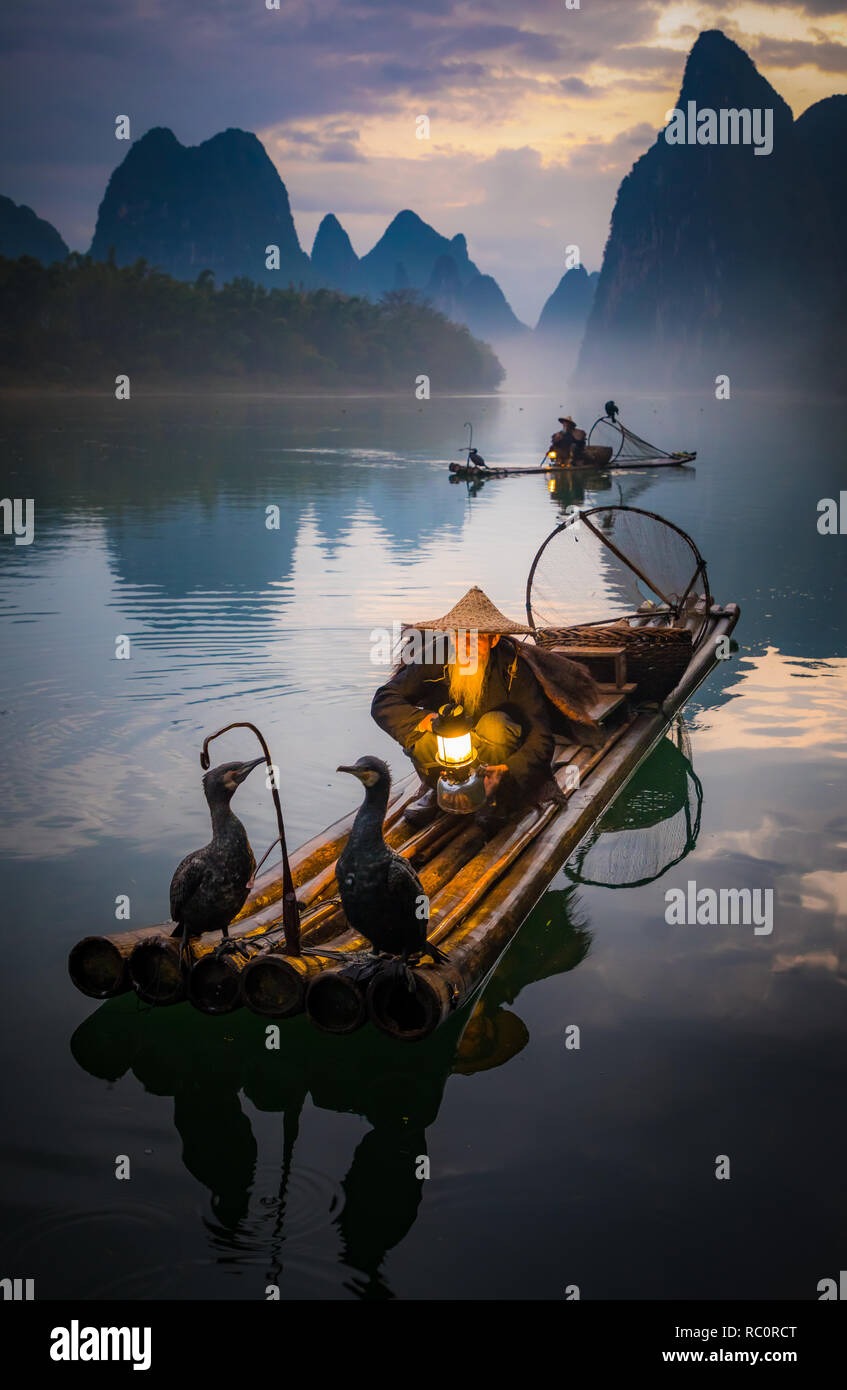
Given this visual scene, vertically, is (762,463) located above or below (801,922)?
above

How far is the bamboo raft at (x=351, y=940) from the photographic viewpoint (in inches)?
155

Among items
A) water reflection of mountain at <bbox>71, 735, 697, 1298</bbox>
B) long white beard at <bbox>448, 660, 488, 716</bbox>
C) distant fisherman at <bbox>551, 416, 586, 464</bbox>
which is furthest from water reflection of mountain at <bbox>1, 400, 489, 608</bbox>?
water reflection of mountain at <bbox>71, 735, 697, 1298</bbox>

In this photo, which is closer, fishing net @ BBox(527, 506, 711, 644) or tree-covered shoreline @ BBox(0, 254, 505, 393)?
fishing net @ BBox(527, 506, 711, 644)

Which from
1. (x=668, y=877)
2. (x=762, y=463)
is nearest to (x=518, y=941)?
(x=668, y=877)

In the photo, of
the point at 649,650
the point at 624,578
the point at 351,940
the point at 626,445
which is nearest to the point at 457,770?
the point at 351,940

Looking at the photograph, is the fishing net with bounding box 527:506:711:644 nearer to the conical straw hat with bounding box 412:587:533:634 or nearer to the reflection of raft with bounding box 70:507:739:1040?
the conical straw hat with bounding box 412:587:533:634

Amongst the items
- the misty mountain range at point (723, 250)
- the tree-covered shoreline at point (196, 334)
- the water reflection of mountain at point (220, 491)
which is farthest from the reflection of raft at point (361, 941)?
the misty mountain range at point (723, 250)

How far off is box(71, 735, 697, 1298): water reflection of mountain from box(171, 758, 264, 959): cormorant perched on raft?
55cm

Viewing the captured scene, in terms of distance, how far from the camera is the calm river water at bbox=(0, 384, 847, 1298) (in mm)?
3473

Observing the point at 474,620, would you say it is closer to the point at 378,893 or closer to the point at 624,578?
the point at 378,893

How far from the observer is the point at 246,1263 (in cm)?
339
